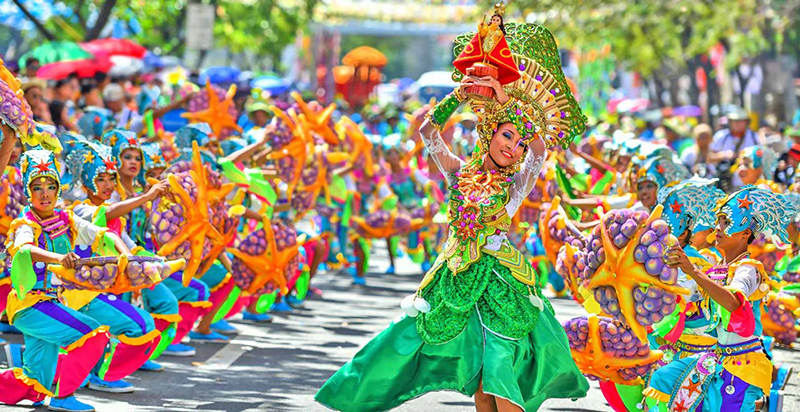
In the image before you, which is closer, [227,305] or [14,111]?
[14,111]

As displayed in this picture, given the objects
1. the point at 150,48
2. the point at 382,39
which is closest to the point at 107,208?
the point at 150,48

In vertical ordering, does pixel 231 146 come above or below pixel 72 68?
below

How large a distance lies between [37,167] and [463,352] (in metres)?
2.90

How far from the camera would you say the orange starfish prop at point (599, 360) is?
7.54 metres

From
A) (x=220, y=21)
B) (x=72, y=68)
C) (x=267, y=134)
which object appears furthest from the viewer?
(x=220, y=21)

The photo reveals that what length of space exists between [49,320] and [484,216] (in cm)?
274

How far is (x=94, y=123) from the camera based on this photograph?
13.5 meters

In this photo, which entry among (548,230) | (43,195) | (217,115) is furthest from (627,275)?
(217,115)

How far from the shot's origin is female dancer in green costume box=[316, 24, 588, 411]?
21.9 ft

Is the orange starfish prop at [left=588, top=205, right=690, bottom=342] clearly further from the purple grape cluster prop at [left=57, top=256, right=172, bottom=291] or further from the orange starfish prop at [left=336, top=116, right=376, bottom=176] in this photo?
the orange starfish prop at [left=336, top=116, right=376, bottom=176]

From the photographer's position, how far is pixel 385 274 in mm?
17906

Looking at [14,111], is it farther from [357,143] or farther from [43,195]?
[357,143]

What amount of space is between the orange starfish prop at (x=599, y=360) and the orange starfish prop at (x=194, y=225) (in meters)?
3.42

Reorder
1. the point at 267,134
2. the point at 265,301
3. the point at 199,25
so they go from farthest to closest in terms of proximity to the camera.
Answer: the point at 199,25, the point at 267,134, the point at 265,301
